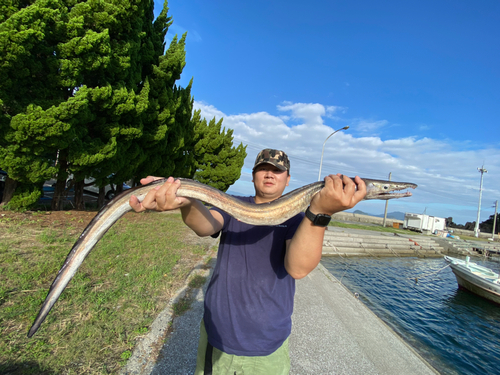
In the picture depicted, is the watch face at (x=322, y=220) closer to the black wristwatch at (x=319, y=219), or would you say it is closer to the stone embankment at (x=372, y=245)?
the black wristwatch at (x=319, y=219)

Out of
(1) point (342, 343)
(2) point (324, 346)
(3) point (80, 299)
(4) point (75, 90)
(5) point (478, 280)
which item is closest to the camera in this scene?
(3) point (80, 299)

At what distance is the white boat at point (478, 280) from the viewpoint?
13.1m

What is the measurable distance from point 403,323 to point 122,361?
10.5 m

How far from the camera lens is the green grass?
114 inches

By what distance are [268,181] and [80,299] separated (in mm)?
3992

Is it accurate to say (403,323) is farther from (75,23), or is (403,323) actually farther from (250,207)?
(75,23)

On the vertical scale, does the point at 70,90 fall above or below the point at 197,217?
above

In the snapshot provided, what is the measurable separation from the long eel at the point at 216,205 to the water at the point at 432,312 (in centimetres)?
752

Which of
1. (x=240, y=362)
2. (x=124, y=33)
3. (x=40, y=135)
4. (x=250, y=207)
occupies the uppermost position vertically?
(x=124, y=33)

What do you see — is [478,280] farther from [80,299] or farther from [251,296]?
[80,299]

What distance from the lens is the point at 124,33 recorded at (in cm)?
1045

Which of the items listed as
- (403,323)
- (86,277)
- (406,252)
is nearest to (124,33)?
(86,277)

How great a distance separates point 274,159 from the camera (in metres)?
2.63

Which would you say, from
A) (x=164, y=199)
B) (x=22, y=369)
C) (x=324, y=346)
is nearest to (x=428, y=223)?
(x=324, y=346)
